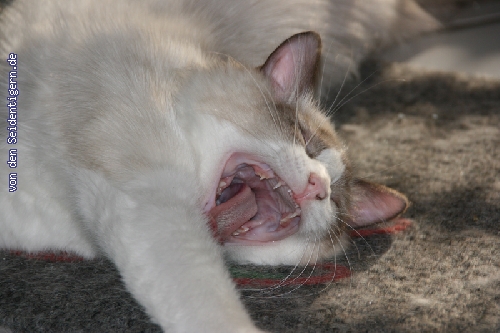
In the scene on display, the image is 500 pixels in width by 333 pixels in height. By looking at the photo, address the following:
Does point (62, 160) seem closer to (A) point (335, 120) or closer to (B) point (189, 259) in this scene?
(B) point (189, 259)

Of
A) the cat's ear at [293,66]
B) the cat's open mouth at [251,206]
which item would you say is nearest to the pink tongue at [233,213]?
the cat's open mouth at [251,206]

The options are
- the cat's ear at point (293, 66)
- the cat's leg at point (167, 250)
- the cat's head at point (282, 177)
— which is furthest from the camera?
the cat's ear at point (293, 66)

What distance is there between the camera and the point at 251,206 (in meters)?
1.40

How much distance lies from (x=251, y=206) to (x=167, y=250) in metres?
0.30

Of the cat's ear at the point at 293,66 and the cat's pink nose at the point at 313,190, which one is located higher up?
the cat's ear at the point at 293,66

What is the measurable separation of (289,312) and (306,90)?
24.0 inches

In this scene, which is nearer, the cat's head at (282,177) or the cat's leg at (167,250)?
the cat's leg at (167,250)

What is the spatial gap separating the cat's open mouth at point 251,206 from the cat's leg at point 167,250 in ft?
0.38

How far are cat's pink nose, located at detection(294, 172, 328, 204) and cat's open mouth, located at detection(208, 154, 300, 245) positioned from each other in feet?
0.08

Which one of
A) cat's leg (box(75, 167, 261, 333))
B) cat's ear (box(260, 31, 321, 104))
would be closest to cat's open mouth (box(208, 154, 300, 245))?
cat's leg (box(75, 167, 261, 333))

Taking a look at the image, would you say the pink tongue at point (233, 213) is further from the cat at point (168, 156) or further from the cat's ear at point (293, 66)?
the cat's ear at point (293, 66)

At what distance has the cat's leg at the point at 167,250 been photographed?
3.68 ft

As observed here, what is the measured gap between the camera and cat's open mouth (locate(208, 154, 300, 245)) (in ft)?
4.49

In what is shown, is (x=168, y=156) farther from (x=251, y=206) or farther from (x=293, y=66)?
(x=293, y=66)
